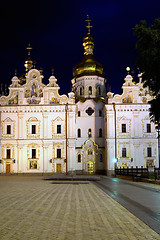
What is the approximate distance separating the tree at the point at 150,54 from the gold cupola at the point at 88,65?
4015cm

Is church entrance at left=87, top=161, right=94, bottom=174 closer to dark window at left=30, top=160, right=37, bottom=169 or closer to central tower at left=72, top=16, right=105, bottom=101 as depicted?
dark window at left=30, top=160, right=37, bottom=169

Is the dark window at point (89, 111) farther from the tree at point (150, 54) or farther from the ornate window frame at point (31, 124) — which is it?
the tree at point (150, 54)

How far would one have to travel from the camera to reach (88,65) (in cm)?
5741

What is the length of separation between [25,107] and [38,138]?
512 cm

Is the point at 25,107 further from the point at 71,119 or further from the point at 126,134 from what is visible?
the point at 126,134

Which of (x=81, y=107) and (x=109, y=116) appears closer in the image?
(x=109, y=116)

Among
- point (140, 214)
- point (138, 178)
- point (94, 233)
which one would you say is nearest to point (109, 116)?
point (138, 178)

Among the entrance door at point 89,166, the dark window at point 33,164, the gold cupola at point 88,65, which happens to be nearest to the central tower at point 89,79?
→ the gold cupola at point 88,65

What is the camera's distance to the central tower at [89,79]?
56.5 meters

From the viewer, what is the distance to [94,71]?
5753 centimetres

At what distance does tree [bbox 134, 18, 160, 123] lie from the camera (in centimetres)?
1598

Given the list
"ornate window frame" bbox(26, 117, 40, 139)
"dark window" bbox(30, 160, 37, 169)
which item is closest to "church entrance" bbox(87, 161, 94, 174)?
"dark window" bbox(30, 160, 37, 169)

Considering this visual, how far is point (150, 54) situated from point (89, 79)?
41278mm

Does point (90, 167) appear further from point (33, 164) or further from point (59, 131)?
point (33, 164)
